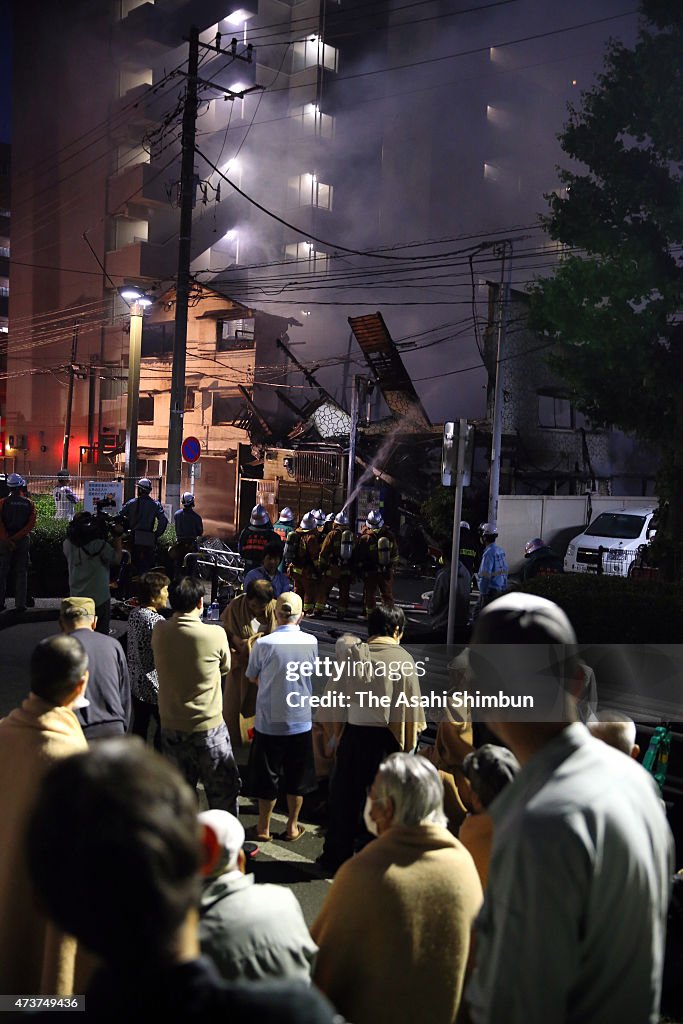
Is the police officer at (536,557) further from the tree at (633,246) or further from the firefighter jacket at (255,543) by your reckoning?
the firefighter jacket at (255,543)

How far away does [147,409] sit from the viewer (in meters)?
38.6

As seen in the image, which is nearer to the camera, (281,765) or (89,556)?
(281,765)

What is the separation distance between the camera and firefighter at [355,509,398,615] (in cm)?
1320

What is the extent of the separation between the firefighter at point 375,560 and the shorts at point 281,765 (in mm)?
7641

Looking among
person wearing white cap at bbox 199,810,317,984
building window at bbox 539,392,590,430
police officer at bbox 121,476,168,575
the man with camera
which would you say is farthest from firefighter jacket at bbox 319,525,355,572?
building window at bbox 539,392,590,430

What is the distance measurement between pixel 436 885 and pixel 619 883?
1.09 meters

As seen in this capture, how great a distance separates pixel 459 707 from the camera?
468 cm

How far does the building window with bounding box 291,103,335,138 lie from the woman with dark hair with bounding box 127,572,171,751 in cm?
4029

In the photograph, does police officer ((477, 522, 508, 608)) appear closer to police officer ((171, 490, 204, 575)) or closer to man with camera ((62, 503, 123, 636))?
police officer ((171, 490, 204, 575))

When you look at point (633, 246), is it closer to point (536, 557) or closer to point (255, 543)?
point (536, 557)

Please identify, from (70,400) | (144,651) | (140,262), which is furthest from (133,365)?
(140,262)

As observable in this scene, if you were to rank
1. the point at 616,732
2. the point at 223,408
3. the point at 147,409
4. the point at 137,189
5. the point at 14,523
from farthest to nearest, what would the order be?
the point at 137,189, the point at 147,409, the point at 223,408, the point at 14,523, the point at 616,732

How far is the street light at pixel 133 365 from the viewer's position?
17.2m

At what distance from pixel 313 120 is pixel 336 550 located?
35131 mm
